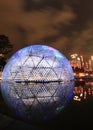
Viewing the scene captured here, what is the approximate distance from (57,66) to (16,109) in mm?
3204

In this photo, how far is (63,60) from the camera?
590 inches

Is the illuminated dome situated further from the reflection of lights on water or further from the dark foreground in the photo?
the reflection of lights on water

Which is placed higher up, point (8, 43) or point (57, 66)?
point (8, 43)

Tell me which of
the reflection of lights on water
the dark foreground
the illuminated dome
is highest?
the illuminated dome

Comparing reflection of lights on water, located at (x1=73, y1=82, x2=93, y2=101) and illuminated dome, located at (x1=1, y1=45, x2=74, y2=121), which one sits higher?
illuminated dome, located at (x1=1, y1=45, x2=74, y2=121)

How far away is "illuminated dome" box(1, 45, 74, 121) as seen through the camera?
516 inches

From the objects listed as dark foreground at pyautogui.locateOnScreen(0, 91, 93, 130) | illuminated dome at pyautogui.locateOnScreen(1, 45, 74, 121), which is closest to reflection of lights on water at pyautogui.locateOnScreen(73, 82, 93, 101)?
illuminated dome at pyautogui.locateOnScreen(1, 45, 74, 121)

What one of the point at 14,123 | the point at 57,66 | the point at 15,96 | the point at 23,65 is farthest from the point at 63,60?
the point at 14,123

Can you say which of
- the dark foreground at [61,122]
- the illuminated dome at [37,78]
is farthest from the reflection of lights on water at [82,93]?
the dark foreground at [61,122]

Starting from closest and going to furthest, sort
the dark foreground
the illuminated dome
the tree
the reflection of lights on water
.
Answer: the dark foreground, the illuminated dome, the reflection of lights on water, the tree

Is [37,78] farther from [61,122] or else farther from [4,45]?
[4,45]

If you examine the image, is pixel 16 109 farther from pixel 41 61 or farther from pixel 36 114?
pixel 41 61

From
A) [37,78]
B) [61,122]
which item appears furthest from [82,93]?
[61,122]

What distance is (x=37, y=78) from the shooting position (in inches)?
551
